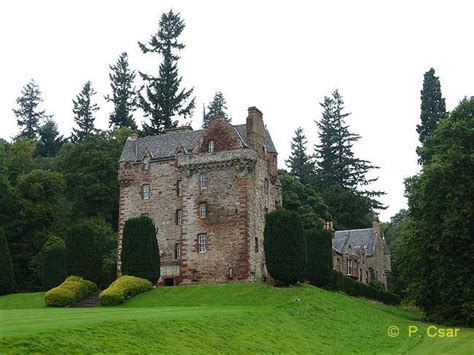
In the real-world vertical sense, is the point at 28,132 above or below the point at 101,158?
above

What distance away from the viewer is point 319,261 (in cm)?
4303

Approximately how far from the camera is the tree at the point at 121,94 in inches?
3467

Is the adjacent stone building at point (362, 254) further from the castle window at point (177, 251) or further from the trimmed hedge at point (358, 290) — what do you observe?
the castle window at point (177, 251)

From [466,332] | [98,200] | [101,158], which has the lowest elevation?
[466,332]

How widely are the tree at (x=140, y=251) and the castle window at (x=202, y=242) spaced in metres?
3.92

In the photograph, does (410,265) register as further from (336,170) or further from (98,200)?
(336,170)

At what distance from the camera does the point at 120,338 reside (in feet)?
63.6

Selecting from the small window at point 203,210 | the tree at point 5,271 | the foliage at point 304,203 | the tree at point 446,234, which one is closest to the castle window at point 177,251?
the small window at point 203,210

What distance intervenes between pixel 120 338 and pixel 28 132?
8365cm

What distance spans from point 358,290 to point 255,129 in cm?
1455

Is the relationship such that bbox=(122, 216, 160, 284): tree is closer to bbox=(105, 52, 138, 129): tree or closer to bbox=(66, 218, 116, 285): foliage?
bbox=(66, 218, 116, 285): foliage

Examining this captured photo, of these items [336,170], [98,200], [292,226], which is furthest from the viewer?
[336,170]

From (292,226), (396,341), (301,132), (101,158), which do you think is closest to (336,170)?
(301,132)

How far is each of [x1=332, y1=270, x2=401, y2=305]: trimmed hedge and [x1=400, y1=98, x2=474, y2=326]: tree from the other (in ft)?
15.9
